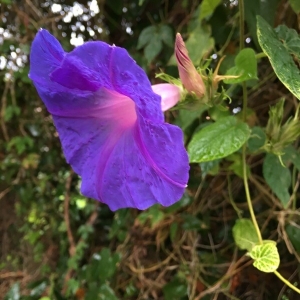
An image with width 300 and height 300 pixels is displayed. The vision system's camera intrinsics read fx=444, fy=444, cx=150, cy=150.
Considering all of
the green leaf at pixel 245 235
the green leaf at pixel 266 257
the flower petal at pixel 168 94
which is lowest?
the green leaf at pixel 245 235

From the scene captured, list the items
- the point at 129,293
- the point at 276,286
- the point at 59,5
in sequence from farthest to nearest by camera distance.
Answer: the point at 59,5 → the point at 129,293 → the point at 276,286

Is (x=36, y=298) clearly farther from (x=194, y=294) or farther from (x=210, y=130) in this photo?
(x=210, y=130)

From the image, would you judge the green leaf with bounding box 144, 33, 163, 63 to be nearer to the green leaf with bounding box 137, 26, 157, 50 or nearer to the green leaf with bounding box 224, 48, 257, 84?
the green leaf with bounding box 137, 26, 157, 50

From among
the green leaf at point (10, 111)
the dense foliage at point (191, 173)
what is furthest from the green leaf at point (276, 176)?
the green leaf at point (10, 111)

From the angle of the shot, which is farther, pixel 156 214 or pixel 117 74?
pixel 156 214

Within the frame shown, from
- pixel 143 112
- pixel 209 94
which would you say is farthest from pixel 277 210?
pixel 143 112

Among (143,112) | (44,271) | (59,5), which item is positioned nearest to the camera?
(143,112)

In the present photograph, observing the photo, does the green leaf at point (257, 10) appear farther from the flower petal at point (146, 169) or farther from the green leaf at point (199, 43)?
the flower petal at point (146, 169)

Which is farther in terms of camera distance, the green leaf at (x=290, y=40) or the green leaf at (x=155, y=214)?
the green leaf at (x=155, y=214)
